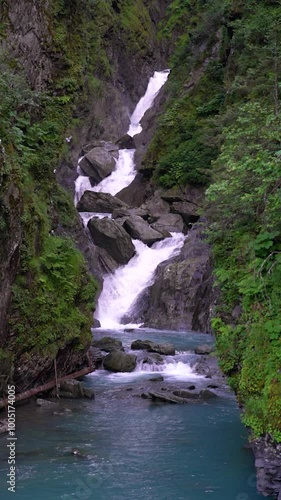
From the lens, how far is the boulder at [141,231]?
31000 millimetres

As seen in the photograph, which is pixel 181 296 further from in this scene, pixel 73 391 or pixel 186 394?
pixel 73 391

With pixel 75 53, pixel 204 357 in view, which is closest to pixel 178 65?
pixel 75 53

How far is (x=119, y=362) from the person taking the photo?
18094 mm

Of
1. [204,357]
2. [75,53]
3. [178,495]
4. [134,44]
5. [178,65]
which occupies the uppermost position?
[134,44]

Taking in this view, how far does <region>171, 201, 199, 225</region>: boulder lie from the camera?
1294 inches

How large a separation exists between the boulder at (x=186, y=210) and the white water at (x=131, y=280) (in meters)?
1.75

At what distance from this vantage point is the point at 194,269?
27312mm

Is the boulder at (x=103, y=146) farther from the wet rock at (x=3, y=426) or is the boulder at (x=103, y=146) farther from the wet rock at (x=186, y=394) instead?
the wet rock at (x=3, y=426)

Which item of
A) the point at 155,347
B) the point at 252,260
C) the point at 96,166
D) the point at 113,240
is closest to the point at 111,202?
the point at 96,166

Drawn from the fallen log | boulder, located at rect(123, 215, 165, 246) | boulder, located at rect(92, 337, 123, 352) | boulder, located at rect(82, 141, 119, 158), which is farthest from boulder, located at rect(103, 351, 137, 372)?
boulder, located at rect(82, 141, 119, 158)

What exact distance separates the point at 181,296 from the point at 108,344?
726cm

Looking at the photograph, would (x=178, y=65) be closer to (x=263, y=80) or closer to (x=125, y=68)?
Answer: (x=125, y=68)

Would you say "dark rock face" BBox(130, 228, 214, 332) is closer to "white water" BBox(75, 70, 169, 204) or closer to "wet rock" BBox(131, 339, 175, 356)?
"wet rock" BBox(131, 339, 175, 356)

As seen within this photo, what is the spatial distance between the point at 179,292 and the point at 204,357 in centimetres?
842
